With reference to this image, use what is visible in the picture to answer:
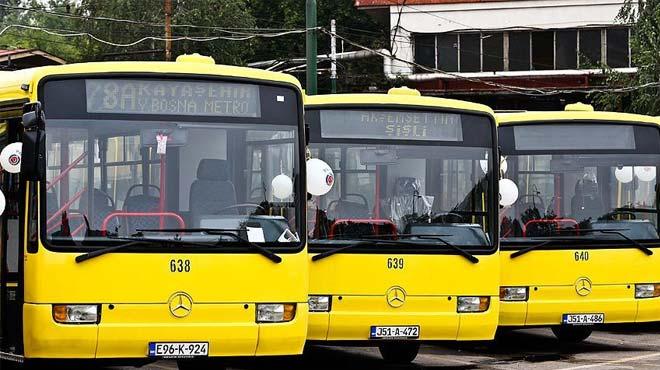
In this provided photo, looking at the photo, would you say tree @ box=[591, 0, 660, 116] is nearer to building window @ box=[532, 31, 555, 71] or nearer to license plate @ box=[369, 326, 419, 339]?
building window @ box=[532, 31, 555, 71]

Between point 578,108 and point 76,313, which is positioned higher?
point 578,108

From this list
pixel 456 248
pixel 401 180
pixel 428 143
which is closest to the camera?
pixel 456 248

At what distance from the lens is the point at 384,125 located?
13930 millimetres

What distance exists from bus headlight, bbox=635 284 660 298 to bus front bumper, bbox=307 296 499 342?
3.06 meters

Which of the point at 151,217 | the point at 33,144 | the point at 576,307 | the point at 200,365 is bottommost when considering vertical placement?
the point at 200,365

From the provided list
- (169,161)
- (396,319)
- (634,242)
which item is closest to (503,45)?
(634,242)

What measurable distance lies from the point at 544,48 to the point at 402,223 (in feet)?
122

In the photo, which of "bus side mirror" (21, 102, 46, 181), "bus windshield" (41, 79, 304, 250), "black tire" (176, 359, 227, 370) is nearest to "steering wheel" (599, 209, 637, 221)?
"bus windshield" (41, 79, 304, 250)

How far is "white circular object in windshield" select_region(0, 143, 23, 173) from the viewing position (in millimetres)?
11336

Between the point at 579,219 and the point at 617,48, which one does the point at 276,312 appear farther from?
the point at 617,48

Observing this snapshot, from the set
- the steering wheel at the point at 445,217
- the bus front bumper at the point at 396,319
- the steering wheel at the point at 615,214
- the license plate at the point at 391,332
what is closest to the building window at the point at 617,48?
the steering wheel at the point at 615,214

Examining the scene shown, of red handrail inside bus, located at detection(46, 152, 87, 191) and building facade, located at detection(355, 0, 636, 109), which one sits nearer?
red handrail inside bus, located at detection(46, 152, 87, 191)

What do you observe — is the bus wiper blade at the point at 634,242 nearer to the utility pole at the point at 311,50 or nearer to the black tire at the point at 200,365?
the black tire at the point at 200,365

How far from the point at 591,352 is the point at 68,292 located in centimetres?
749
